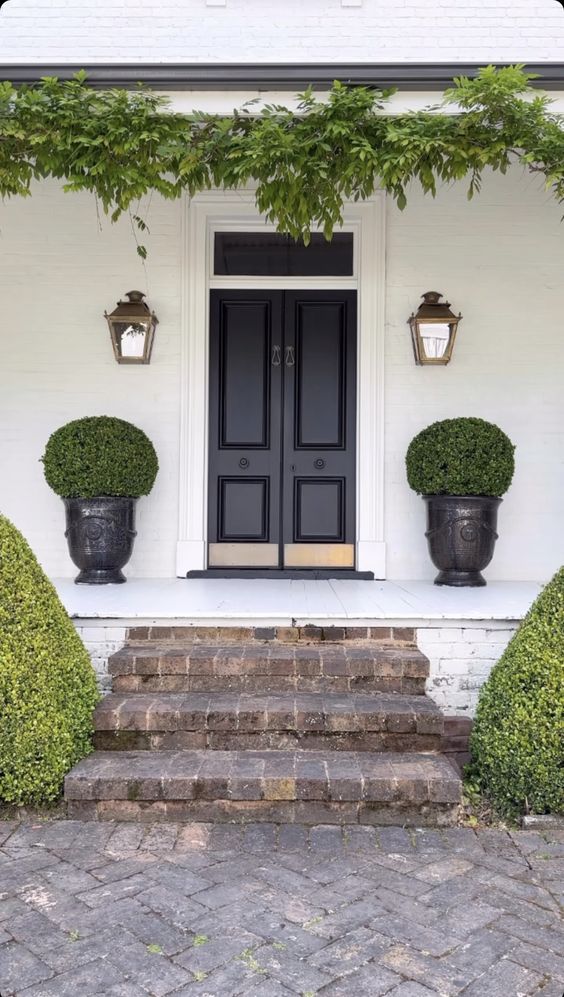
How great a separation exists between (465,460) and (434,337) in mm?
931

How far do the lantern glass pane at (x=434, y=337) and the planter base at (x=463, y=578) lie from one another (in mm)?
1434

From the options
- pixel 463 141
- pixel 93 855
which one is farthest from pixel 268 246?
pixel 93 855

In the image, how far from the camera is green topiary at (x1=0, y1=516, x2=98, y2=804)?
8.11ft

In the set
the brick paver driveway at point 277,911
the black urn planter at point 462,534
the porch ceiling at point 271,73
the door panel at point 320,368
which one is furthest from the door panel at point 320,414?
the brick paver driveway at point 277,911

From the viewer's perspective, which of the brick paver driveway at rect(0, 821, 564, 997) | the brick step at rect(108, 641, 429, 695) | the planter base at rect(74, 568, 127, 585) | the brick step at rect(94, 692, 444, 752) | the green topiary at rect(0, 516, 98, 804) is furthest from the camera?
the planter base at rect(74, 568, 127, 585)

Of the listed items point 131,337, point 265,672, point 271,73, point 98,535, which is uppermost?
point 271,73

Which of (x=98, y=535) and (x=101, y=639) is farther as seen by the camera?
(x=98, y=535)

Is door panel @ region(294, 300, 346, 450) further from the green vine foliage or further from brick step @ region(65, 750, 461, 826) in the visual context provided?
brick step @ region(65, 750, 461, 826)

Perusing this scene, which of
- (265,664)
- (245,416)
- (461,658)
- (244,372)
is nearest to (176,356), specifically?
(244,372)

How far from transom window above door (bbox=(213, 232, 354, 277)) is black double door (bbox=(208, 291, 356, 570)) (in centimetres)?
17

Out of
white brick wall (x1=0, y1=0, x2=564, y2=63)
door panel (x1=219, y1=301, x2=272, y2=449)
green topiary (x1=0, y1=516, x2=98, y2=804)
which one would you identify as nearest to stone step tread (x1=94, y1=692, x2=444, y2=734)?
green topiary (x1=0, y1=516, x2=98, y2=804)

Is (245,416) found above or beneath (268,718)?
above

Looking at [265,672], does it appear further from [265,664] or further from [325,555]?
[325,555]

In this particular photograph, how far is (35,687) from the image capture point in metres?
2.53
